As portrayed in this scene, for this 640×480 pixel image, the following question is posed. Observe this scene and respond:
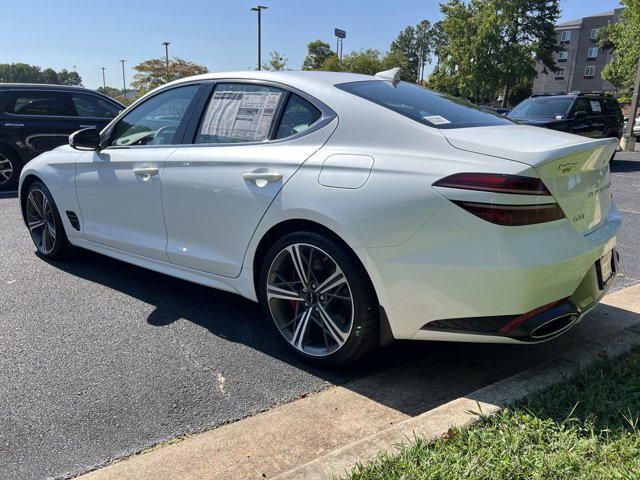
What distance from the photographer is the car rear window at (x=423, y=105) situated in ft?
9.43

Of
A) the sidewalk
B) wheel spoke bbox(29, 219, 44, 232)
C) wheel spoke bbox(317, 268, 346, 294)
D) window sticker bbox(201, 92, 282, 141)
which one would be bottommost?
the sidewalk

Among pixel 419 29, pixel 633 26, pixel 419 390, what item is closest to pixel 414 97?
pixel 419 390

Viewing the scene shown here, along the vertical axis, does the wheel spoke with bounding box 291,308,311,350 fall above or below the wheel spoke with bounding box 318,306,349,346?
below

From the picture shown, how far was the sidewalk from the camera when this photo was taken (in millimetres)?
2154

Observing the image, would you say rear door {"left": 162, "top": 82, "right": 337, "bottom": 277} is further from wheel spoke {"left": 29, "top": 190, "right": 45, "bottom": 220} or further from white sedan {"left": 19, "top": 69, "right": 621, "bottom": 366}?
wheel spoke {"left": 29, "top": 190, "right": 45, "bottom": 220}

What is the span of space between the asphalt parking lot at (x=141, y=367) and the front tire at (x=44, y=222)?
488 millimetres

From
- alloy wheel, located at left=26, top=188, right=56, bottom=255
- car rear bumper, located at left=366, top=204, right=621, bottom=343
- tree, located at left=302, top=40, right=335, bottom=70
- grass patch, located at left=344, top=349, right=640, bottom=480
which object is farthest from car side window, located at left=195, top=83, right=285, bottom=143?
tree, located at left=302, top=40, right=335, bottom=70

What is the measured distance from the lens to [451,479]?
1947 mm

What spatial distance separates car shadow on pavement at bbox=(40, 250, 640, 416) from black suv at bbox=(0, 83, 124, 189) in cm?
603

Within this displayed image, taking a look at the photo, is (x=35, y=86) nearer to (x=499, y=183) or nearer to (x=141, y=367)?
(x=141, y=367)

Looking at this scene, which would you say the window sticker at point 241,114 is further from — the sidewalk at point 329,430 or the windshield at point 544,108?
the windshield at point 544,108

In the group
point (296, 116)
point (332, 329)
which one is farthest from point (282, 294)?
point (296, 116)

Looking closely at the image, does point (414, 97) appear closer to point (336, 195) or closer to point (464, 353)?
point (336, 195)

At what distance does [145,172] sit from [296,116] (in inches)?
47.6
